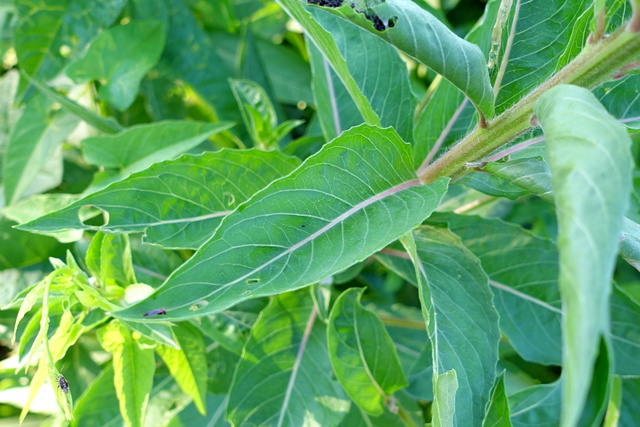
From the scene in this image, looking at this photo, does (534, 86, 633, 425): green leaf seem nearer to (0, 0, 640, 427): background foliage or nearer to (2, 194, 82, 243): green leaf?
(0, 0, 640, 427): background foliage

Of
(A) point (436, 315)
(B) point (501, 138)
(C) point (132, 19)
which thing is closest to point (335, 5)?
(B) point (501, 138)

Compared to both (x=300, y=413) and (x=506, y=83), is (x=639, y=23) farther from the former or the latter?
(x=300, y=413)

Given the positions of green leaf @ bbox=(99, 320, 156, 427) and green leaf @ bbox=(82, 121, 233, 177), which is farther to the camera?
green leaf @ bbox=(82, 121, 233, 177)

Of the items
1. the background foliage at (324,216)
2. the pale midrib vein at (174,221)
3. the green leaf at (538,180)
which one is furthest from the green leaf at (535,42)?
the pale midrib vein at (174,221)

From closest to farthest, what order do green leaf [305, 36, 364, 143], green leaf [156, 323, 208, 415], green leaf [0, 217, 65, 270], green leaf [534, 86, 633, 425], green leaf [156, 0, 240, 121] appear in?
1. green leaf [534, 86, 633, 425]
2. green leaf [156, 323, 208, 415]
3. green leaf [305, 36, 364, 143]
4. green leaf [0, 217, 65, 270]
5. green leaf [156, 0, 240, 121]

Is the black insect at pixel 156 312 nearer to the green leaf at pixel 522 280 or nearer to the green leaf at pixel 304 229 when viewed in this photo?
the green leaf at pixel 304 229

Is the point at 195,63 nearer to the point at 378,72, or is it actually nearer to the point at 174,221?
the point at 378,72

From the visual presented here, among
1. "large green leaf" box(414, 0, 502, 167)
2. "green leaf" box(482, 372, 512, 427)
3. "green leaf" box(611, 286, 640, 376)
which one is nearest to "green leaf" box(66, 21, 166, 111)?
"large green leaf" box(414, 0, 502, 167)
